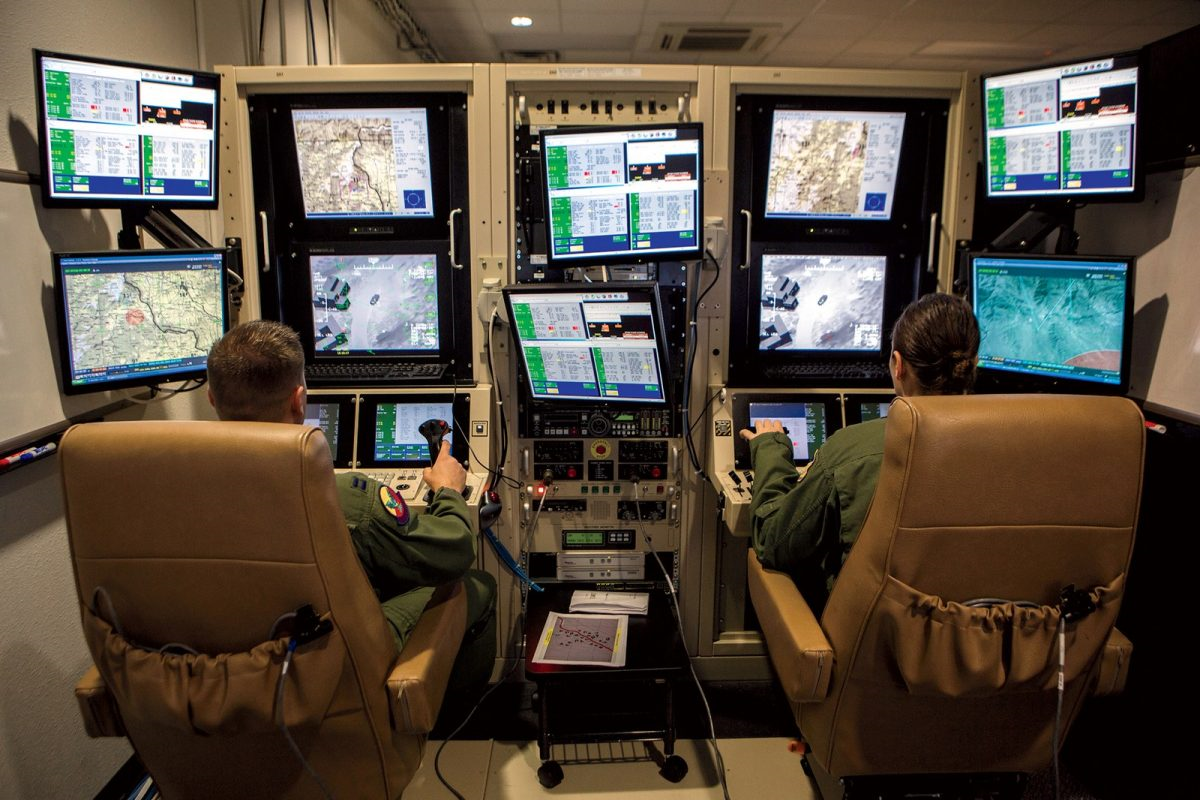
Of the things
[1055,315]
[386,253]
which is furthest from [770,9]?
[386,253]

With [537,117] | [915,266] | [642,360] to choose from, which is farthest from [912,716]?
[537,117]

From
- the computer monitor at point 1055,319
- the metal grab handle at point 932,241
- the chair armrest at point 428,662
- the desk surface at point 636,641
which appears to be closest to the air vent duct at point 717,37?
the metal grab handle at point 932,241

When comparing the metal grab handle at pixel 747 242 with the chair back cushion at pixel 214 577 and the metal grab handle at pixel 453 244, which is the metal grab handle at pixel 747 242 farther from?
the chair back cushion at pixel 214 577

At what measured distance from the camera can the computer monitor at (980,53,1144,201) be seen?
6.27 ft

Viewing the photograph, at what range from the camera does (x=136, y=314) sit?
184 centimetres

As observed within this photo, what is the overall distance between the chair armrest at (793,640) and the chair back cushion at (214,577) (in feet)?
2.71

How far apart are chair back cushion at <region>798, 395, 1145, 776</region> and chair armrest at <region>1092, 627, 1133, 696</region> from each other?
3.0 inches

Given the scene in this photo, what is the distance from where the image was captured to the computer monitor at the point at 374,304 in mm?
2285

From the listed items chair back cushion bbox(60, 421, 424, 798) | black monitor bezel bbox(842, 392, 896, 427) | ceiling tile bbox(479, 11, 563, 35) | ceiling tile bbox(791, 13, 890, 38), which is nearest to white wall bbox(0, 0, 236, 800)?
chair back cushion bbox(60, 421, 424, 798)

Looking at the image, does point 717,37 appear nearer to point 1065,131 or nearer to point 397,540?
point 1065,131

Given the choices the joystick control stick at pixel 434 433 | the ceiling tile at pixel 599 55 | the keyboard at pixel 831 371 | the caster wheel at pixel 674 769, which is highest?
the ceiling tile at pixel 599 55

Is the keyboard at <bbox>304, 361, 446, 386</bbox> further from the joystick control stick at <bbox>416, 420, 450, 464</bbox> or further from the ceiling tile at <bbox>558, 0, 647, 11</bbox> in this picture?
the ceiling tile at <bbox>558, 0, 647, 11</bbox>

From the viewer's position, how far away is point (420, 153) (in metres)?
2.22

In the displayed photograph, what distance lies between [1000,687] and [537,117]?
193cm
